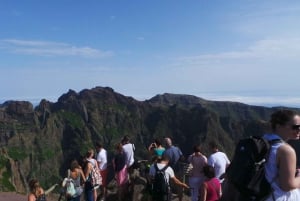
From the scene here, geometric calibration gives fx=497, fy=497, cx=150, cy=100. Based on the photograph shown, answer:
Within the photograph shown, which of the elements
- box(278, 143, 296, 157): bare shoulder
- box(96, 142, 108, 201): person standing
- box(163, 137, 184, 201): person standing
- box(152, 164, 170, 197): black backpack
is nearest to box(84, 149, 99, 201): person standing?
box(96, 142, 108, 201): person standing

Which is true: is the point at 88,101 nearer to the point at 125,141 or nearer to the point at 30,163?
the point at 30,163

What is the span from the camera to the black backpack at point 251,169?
5.19m

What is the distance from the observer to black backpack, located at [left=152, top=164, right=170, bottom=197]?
36.5 feet

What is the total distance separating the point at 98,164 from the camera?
51.4ft

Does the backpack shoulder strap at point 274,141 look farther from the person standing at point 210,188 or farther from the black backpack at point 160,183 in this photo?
the black backpack at point 160,183

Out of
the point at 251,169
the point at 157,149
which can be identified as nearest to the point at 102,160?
the point at 157,149

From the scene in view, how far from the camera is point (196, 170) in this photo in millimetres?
12492

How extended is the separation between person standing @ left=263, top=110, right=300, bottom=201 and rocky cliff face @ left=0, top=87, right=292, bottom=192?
466 ft

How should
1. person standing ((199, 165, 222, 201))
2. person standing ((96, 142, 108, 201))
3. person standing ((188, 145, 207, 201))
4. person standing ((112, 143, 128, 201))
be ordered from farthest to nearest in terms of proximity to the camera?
person standing ((96, 142, 108, 201)), person standing ((112, 143, 128, 201)), person standing ((188, 145, 207, 201)), person standing ((199, 165, 222, 201))

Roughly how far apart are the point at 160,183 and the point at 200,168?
1.67m

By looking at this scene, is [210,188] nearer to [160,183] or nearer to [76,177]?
[160,183]

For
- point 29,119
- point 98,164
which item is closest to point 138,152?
point 29,119

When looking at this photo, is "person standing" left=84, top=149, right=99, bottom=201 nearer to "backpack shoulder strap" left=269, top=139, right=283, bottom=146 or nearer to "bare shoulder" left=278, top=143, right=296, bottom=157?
"backpack shoulder strap" left=269, top=139, right=283, bottom=146

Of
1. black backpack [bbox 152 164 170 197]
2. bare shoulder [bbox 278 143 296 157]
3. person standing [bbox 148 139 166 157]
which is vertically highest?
bare shoulder [bbox 278 143 296 157]
